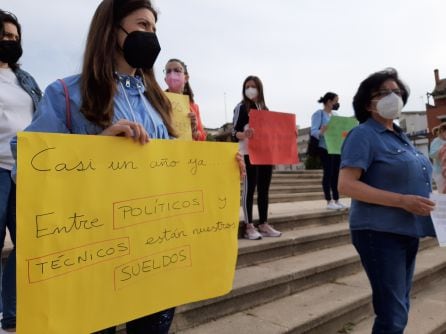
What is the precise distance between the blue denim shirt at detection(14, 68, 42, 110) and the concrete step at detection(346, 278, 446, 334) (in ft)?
8.89

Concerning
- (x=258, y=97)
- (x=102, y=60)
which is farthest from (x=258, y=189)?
(x=102, y=60)

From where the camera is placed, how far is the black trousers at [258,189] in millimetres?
4039

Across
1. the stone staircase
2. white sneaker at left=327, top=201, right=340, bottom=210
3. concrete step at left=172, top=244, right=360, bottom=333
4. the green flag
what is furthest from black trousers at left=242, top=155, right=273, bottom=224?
white sneaker at left=327, top=201, right=340, bottom=210

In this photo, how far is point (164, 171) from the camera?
4.81 feet

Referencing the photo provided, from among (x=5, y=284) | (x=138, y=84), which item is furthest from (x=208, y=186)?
(x=5, y=284)

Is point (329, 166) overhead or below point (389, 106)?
below

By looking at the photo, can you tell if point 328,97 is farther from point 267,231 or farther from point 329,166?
point 267,231

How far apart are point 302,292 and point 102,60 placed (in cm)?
269

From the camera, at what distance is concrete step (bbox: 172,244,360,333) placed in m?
2.71

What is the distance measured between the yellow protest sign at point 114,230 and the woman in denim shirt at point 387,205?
0.71m

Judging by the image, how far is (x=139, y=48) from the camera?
141 centimetres

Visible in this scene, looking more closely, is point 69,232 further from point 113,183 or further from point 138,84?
point 138,84

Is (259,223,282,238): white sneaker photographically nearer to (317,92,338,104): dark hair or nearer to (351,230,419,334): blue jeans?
(351,230,419,334): blue jeans

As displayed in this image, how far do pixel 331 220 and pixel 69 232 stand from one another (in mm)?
4392
